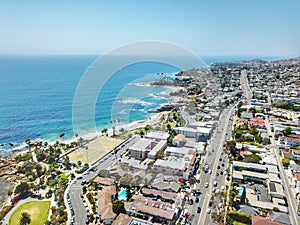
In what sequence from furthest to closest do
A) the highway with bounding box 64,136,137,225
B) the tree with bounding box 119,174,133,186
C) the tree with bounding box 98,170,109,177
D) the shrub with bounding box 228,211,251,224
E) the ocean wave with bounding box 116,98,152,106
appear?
the ocean wave with bounding box 116,98,152,106 < the tree with bounding box 98,170,109,177 < the tree with bounding box 119,174,133,186 < the highway with bounding box 64,136,137,225 < the shrub with bounding box 228,211,251,224

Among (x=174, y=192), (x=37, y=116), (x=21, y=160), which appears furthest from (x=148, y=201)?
(x=37, y=116)

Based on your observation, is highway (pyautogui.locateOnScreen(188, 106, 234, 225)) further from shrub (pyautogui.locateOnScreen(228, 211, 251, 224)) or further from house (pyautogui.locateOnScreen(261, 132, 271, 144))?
house (pyautogui.locateOnScreen(261, 132, 271, 144))

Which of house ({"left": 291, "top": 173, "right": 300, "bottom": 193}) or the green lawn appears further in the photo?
house ({"left": 291, "top": 173, "right": 300, "bottom": 193})

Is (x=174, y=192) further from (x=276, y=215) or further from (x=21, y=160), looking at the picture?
(x=21, y=160)

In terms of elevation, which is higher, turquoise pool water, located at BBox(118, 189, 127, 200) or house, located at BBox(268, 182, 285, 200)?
house, located at BBox(268, 182, 285, 200)

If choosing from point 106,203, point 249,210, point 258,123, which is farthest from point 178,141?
point 258,123

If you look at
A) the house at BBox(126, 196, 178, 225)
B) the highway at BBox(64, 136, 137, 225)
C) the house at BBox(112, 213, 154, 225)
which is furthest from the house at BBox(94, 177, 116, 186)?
the house at BBox(112, 213, 154, 225)

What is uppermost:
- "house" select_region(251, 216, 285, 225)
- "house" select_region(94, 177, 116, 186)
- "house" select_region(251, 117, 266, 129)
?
"house" select_region(251, 117, 266, 129)

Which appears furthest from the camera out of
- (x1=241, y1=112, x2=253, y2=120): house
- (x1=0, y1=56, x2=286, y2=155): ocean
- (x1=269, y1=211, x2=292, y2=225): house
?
(x1=241, y1=112, x2=253, y2=120): house
